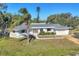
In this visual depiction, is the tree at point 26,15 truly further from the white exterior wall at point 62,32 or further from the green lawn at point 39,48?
the white exterior wall at point 62,32

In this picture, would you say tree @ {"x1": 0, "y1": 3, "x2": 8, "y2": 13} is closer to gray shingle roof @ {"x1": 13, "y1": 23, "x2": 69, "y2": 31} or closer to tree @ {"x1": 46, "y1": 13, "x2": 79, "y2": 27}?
gray shingle roof @ {"x1": 13, "y1": 23, "x2": 69, "y2": 31}

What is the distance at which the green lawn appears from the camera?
12.3 m

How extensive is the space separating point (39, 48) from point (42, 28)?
184 mm

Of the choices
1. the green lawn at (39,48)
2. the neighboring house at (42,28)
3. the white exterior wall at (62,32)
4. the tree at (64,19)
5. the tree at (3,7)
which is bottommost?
the green lawn at (39,48)

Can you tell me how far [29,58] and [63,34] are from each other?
38 centimetres

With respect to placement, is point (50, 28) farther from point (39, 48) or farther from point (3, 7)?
point (3, 7)

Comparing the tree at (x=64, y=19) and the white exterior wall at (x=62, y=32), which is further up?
the tree at (x=64, y=19)

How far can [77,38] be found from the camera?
40.3 ft

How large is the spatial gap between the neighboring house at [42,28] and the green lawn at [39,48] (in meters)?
0.08

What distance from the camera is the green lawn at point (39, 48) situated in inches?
483

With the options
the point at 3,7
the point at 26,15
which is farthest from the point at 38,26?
the point at 3,7

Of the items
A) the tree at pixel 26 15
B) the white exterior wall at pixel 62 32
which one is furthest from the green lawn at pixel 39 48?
the tree at pixel 26 15

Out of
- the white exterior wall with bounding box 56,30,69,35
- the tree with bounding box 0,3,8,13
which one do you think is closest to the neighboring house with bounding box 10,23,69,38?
the white exterior wall with bounding box 56,30,69,35

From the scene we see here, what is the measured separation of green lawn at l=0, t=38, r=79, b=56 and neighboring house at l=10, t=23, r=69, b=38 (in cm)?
8
